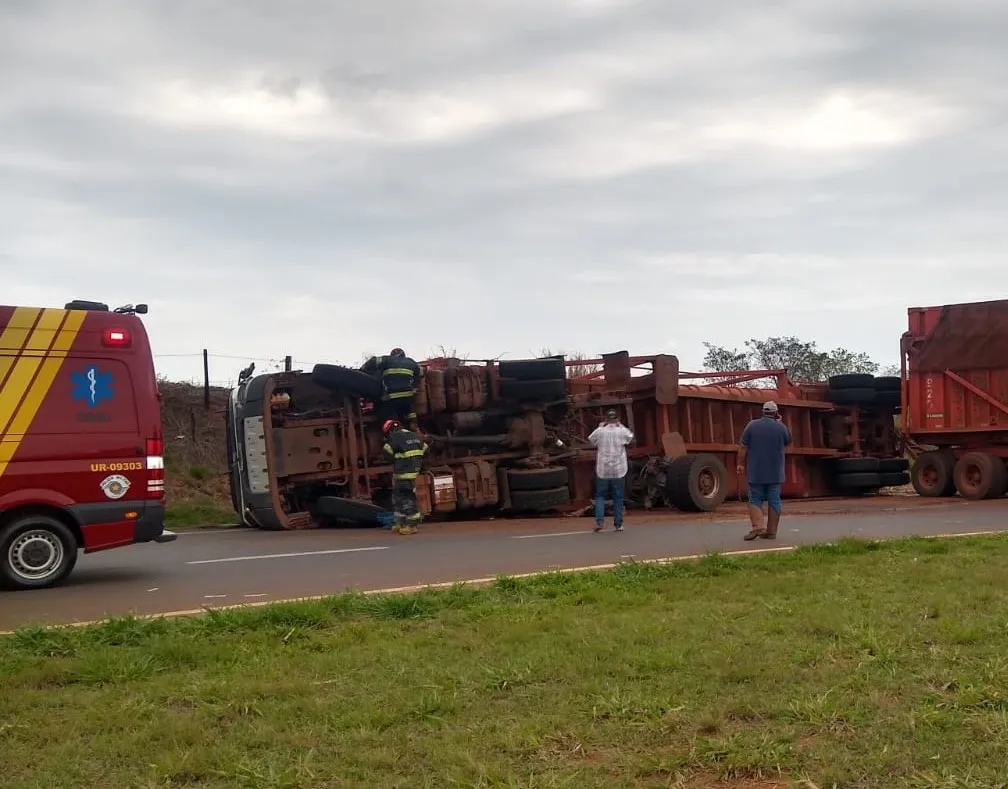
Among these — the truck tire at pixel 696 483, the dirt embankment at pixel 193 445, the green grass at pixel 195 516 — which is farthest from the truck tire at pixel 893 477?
the dirt embankment at pixel 193 445

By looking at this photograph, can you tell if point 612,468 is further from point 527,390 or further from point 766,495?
point 527,390

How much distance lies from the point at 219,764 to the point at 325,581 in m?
4.81

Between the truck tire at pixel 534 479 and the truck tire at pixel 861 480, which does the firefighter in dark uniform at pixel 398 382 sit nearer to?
the truck tire at pixel 534 479

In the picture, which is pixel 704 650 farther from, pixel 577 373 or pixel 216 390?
pixel 216 390

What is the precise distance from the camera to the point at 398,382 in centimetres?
1448

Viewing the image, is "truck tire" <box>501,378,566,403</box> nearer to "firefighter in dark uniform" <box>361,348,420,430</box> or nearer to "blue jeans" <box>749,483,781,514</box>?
"firefighter in dark uniform" <box>361,348,420,430</box>

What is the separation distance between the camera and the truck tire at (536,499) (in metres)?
15.7

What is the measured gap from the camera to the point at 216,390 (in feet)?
80.5

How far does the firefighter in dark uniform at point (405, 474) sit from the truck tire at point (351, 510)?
88 cm

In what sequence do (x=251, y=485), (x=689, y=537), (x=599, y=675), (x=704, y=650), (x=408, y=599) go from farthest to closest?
1. (x=251, y=485)
2. (x=689, y=537)
3. (x=408, y=599)
4. (x=704, y=650)
5. (x=599, y=675)

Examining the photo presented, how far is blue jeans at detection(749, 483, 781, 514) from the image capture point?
11.3 meters

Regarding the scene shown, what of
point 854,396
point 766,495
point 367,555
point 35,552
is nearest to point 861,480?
point 854,396

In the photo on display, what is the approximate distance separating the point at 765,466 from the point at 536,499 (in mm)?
4917

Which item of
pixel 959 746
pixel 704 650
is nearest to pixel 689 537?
pixel 704 650
